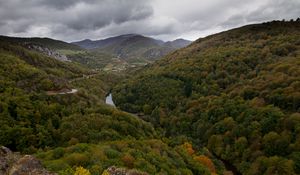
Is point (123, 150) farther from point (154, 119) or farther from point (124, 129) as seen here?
point (154, 119)

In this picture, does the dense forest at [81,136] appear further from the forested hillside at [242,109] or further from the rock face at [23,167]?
the forested hillside at [242,109]

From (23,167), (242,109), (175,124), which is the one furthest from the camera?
(175,124)

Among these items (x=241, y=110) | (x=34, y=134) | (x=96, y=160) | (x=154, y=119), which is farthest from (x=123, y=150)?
(x=154, y=119)

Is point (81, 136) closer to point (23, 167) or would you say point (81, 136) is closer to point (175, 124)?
point (23, 167)

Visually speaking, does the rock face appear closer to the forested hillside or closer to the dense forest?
the dense forest

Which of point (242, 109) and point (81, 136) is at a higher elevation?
point (81, 136)

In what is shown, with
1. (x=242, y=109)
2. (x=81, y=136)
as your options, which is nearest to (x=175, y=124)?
(x=242, y=109)

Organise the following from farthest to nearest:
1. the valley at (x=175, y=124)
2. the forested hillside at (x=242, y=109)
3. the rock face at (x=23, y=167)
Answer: the forested hillside at (x=242, y=109), the valley at (x=175, y=124), the rock face at (x=23, y=167)

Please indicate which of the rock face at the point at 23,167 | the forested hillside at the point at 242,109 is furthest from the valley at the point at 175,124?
the rock face at the point at 23,167

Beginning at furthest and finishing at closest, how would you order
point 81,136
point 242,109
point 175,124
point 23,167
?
point 175,124, point 242,109, point 81,136, point 23,167
